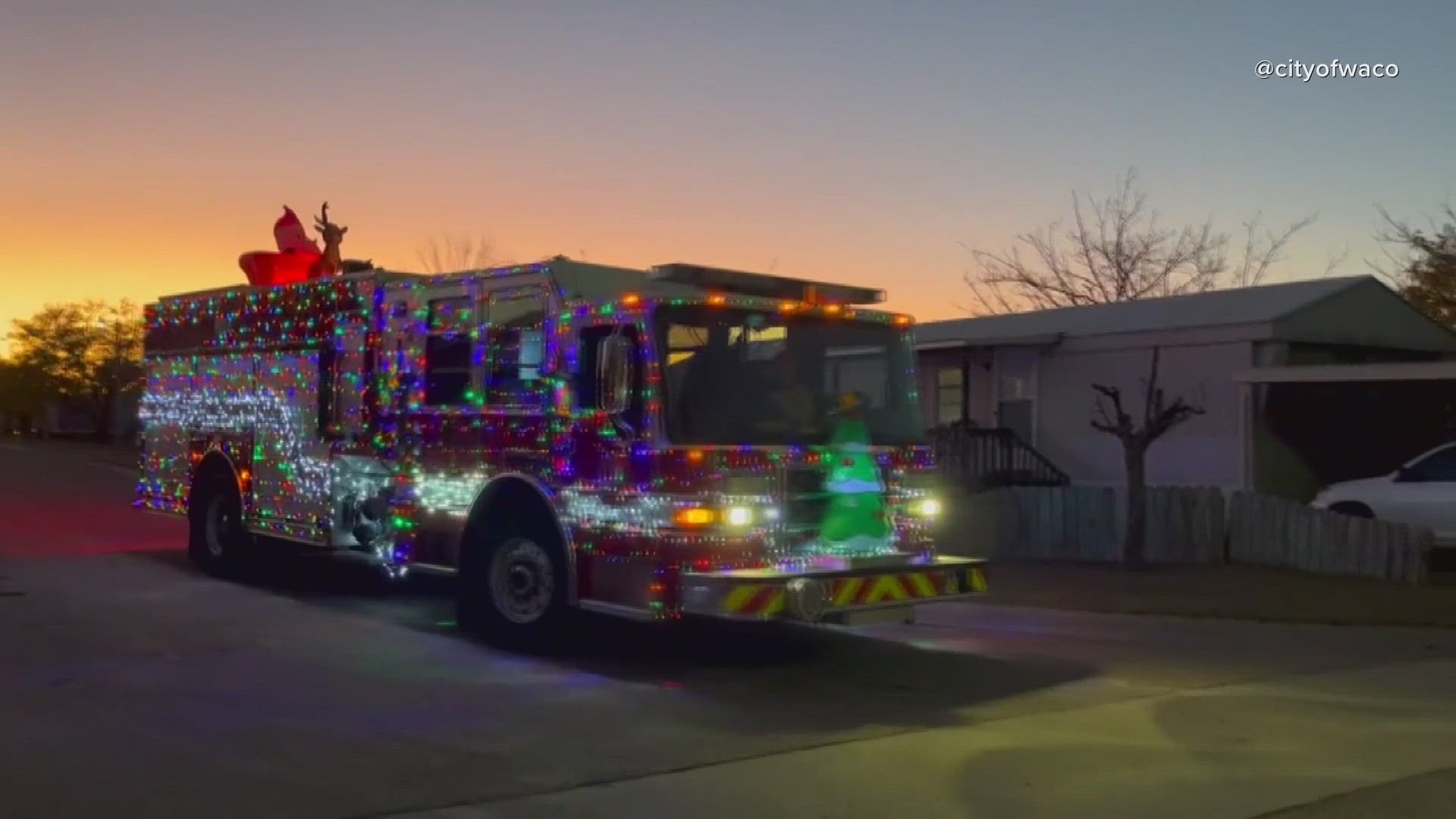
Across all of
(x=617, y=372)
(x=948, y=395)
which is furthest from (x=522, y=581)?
(x=948, y=395)

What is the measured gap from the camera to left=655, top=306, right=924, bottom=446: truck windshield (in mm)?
9016

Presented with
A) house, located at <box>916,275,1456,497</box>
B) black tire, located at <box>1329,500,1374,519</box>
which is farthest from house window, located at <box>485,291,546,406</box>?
black tire, located at <box>1329,500,1374,519</box>

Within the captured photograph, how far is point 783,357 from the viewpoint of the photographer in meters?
9.58

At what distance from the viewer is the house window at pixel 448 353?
1051 centimetres

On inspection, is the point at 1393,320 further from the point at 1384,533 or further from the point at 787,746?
the point at 787,746

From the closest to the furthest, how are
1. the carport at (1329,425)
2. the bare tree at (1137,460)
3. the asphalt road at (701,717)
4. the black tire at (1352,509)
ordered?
the asphalt road at (701,717) < the bare tree at (1137,460) < the black tire at (1352,509) < the carport at (1329,425)

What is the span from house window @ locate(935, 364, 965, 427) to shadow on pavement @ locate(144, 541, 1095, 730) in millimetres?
11454

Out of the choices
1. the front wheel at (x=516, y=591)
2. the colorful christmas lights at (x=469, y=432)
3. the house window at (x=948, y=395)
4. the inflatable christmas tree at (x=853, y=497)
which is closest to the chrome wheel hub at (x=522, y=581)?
the front wheel at (x=516, y=591)

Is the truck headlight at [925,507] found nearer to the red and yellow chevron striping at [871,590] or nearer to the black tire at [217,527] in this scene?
the red and yellow chevron striping at [871,590]

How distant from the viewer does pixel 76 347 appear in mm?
81562

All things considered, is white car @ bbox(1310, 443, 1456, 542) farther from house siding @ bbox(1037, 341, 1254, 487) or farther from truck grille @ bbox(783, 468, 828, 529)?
truck grille @ bbox(783, 468, 828, 529)

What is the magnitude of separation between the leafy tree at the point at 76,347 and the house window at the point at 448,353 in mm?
73949

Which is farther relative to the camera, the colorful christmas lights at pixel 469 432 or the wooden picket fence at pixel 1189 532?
the wooden picket fence at pixel 1189 532

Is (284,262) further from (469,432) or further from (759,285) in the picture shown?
(759,285)
